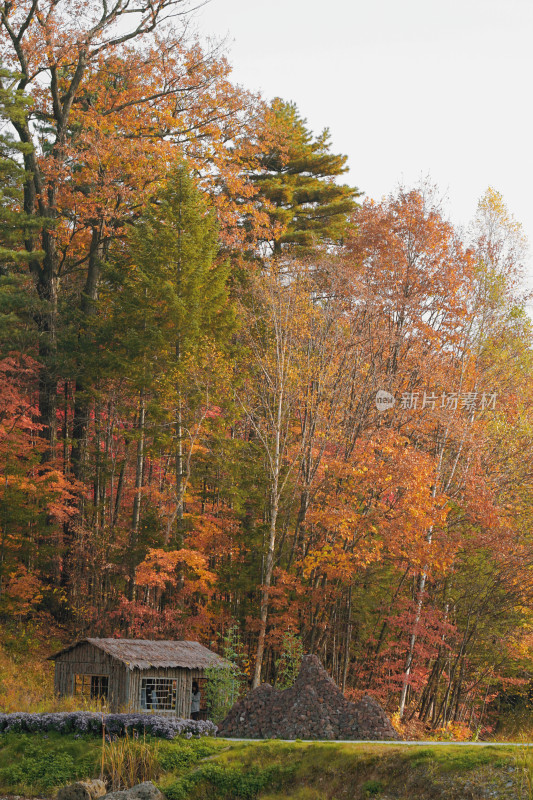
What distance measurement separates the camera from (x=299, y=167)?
34156 millimetres

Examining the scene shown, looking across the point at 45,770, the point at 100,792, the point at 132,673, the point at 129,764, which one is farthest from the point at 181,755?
the point at 132,673

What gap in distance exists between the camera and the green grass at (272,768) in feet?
35.4

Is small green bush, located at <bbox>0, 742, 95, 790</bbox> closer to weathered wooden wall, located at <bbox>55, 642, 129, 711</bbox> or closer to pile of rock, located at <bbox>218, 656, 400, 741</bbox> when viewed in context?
pile of rock, located at <bbox>218, 656, 400, 741</bbox>

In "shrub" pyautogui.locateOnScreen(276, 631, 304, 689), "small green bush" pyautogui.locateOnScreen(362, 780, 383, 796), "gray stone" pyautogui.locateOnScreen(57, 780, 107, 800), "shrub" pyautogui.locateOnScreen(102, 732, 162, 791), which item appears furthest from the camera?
"shrub" pyautogui.locateOnScreen(276, 631, 304, 689)

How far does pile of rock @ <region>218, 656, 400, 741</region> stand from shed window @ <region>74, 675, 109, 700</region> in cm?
336

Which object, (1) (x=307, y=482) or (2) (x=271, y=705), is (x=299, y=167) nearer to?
(1) (x=307, y=482)

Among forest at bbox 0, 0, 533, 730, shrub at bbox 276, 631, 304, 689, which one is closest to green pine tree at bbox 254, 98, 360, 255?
forest at bbox 0, 0, 533, 730

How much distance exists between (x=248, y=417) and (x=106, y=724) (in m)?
9.95

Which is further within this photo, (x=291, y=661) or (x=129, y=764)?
(x=291, y=661)

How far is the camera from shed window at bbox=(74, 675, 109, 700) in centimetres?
1834

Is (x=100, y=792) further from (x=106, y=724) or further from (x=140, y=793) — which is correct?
(x=106, y=724)

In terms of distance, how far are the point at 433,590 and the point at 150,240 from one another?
13.2 meters

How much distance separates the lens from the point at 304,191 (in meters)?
33.0

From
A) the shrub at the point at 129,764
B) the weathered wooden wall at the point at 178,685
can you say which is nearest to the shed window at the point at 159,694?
the weathered wooden wall at the point at 178,685
